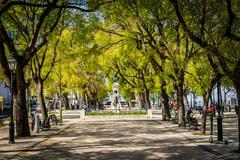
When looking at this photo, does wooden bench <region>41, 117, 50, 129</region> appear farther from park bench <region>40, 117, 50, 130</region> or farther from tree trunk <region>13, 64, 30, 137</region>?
tree trunk <region>13, 64, 30, 137</region>

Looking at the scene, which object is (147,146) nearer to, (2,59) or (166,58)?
(2,59)

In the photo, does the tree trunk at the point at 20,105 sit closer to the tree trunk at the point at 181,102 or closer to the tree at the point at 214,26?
the tree at the point at 214,26

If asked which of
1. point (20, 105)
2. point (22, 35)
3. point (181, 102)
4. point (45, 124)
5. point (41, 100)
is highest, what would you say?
point (22, 35)

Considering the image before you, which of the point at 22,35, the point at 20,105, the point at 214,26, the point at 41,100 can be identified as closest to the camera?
Answer: the point at 214,26

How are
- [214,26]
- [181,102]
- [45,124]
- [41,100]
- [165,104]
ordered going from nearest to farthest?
[214,26] < [181,102] < [45,124] < [41,100] < [165,104]

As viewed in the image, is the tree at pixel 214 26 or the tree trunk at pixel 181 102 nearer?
the tree at pixel 214 26

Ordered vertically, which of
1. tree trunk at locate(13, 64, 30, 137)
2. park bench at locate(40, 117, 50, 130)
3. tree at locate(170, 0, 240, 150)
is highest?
tree at locate(170, 0, 240, 150)

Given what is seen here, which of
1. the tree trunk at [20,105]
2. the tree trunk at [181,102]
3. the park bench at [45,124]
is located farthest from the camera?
the park bench at [45,124]

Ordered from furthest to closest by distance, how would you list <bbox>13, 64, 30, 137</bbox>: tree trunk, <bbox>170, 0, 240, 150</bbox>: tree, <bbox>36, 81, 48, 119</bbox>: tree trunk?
<bbox>36, 81, 48, 119</bbox>: tree trunk
<bbox>13, 64, 30, 137</bbox>: tree trunk
<bbox>170, 0, 240, 150</bbox>: tree

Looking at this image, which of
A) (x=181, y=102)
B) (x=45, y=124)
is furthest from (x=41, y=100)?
(x=181, y=102)

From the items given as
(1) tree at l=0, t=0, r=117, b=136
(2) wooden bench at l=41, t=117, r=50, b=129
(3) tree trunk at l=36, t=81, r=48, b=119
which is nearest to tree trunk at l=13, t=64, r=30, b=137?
(1) tree at l=0, t=0, r=117, b=136

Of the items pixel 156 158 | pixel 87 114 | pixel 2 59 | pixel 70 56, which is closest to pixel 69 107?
pixel 87 114

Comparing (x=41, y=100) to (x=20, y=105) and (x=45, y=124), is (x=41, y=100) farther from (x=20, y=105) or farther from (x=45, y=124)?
(x=20, y=105)

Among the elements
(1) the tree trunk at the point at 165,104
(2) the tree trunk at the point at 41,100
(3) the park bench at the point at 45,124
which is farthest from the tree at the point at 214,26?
(1) the tree trunk at the point at 165,104
